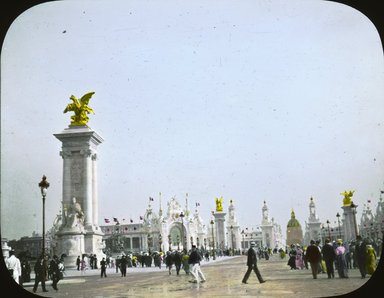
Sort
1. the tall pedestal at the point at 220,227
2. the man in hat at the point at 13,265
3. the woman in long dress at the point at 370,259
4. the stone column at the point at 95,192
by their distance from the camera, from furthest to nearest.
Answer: the tall pedestal at the point at 220,227
the stone column at the point at 95,192
the woman in long dress at the point at 370,259
the man in hat at the point at 13,265

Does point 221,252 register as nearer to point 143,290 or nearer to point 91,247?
point 91,247

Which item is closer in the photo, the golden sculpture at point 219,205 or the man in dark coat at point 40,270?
the man in dark coat at point 40,270

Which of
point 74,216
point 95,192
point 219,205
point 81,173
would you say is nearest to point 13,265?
point 74,216

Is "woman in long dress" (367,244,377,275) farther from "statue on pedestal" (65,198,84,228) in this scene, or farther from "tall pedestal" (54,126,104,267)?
"tall pedestal" (54,126,104,267)

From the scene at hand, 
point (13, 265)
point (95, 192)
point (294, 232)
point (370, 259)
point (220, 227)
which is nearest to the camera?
point (13, 265)

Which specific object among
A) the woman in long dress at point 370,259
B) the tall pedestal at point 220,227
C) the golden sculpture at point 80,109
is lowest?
the woman in long dress at point 370,259

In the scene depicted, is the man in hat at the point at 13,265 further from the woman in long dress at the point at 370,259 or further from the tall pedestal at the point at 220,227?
the tall pedestal at the point at 220,227

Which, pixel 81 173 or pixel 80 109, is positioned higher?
pixel 80 109

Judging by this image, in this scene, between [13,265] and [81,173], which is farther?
[81,173]

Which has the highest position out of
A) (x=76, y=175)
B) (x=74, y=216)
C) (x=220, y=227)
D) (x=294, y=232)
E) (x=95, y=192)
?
(x=76, y=175)

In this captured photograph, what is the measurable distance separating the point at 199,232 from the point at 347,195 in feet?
119

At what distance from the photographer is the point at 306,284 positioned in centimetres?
1394

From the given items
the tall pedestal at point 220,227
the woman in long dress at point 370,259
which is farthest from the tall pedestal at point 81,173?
the tall pedestal at point 220,227

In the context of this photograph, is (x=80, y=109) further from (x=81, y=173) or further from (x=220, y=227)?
(x=220, y=227)
